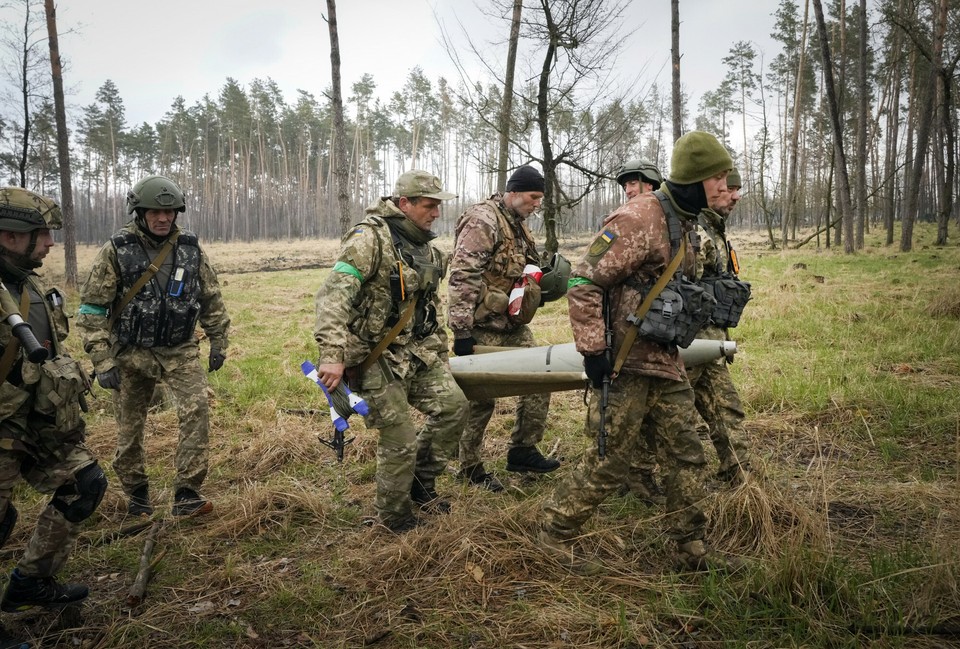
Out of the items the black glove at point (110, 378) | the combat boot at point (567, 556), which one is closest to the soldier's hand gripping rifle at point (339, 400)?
the combat boot at point (567, 556)

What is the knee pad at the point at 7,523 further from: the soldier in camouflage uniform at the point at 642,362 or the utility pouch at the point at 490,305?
the utility pouch at the point at 490,305

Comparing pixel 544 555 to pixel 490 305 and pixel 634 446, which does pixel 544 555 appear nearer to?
pixel 634 446

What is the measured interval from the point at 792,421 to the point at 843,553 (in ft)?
8.16

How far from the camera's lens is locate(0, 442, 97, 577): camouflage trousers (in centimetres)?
297

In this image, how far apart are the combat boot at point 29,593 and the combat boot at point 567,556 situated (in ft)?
8.56

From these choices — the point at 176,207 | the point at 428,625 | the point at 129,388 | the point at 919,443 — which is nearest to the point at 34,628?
the point at 129,388

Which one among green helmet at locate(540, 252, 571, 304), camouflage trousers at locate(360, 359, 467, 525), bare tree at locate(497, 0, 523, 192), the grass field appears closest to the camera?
the grass field

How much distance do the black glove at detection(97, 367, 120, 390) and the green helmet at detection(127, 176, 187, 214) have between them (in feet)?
3.80

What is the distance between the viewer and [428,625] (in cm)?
281

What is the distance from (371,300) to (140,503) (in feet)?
8.50

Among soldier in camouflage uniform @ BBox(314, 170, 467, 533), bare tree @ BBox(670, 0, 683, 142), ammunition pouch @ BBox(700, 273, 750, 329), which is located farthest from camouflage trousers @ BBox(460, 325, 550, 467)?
bare tree @ BBox(670, 0, 683, 142)

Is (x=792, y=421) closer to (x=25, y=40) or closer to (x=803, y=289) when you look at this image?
(x=803, y=289)

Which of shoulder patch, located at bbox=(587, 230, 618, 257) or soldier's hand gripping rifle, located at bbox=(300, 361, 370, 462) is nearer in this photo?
shoulder patch, located at bbox=(587, 230, 618, 257)

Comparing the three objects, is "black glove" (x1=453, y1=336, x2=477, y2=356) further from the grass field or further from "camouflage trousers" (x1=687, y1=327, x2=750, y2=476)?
"camouflage trousers" (x1=687, y1=327, x2=750, y2=476)
